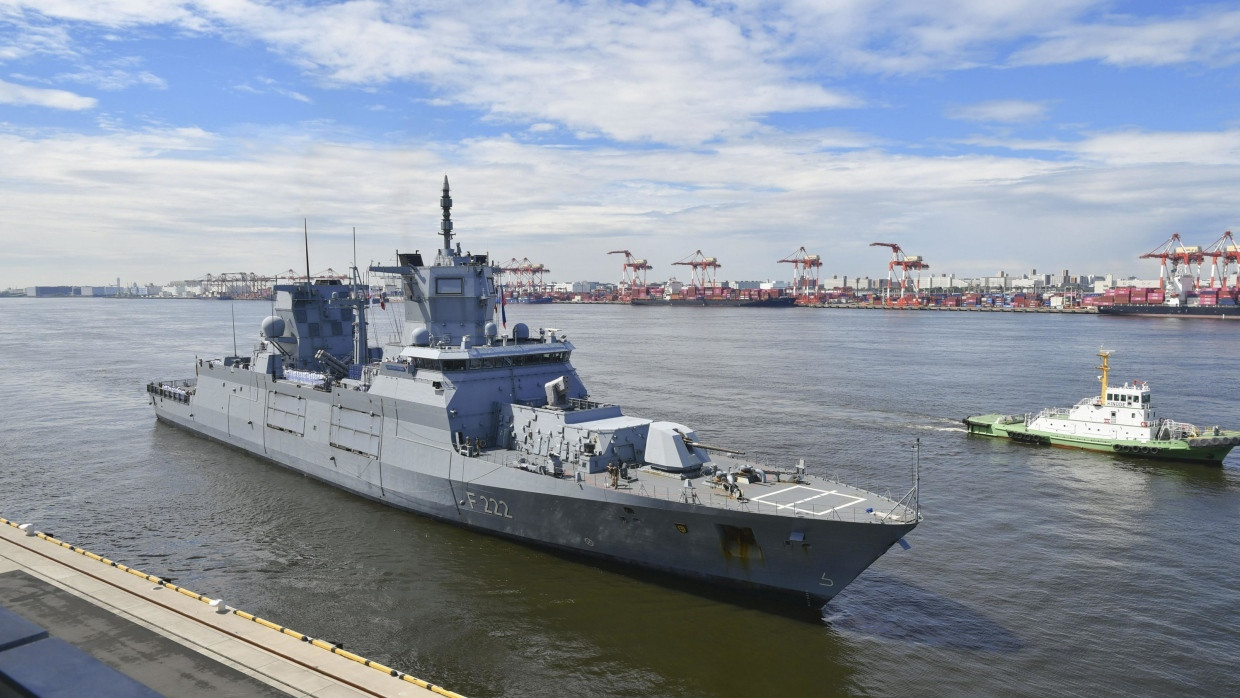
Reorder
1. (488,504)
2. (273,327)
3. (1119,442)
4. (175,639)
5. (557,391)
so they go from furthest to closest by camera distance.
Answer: (1119,442) → (273,327) → (557,391) → (488,504) → (175,639)

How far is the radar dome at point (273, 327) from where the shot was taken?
31203 millimetres

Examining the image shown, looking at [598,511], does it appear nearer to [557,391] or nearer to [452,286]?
[557,391]

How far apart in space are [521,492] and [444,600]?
3275 millimetres

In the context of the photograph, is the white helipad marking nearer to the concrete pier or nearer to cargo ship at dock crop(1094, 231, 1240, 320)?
the concrete pier

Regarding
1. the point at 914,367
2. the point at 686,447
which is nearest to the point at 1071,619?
the point at 686,447

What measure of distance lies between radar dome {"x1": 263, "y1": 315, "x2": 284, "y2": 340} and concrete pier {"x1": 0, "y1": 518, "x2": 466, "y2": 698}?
1610 cm

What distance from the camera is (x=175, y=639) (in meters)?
12.8

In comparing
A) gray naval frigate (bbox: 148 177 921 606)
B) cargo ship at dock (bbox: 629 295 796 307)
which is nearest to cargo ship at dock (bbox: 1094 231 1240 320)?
cargo ship at dock (bbox: 629 295 796 307)

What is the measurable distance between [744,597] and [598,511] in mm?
4087

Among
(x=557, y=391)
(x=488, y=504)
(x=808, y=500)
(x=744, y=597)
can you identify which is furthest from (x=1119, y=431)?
(x=488, y=504)

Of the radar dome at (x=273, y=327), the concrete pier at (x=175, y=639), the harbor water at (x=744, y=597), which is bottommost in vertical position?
the harbor water at (x=744, y=597)

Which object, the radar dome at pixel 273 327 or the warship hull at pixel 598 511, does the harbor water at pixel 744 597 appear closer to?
the warship hull at pixel 598 511

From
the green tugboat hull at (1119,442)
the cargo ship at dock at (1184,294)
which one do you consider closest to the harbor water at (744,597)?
the green tugboat hull at (1119,442)

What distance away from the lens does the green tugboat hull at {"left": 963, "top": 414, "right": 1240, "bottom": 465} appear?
31.7m
